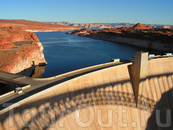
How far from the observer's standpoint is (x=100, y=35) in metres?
96.6

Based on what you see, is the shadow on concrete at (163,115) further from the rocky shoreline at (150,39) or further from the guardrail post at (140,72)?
the rocky shoreline at (150,39)

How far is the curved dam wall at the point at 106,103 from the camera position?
9.10 meters

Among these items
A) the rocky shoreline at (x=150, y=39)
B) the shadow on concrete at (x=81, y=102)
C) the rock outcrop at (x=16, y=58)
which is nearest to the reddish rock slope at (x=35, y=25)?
the rocky shoreline at (x=150, y=39)

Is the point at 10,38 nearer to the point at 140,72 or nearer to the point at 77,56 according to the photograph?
the point at 77,56

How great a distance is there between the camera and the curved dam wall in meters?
9.10

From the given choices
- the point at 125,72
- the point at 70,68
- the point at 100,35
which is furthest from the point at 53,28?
the point at 125,72

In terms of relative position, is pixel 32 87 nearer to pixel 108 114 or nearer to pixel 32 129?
pixel 32 129

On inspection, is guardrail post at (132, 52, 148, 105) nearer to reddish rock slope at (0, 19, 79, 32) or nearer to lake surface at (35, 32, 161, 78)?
lake surface at (35, 32, 161, 78)

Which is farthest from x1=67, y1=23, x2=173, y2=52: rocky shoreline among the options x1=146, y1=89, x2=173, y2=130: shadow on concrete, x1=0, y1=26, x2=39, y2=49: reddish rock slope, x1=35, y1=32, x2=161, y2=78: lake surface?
x1=0, y1=26, x2=39, y2=49: reddish rock slope

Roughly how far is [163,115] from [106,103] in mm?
7277

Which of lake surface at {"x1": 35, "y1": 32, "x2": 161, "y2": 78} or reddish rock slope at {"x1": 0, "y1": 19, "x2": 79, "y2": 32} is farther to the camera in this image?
reddish rock slope at {"x1": 0, "y1": 19, "x2": 79, "y2": 32}

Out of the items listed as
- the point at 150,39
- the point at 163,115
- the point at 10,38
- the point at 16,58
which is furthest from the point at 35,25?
the point at 163,115

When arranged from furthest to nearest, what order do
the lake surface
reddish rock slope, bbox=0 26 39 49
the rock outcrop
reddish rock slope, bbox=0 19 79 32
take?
1. reddish rock slope, bbox=0 19 79 32
2. reddish rock slope, bbox=0 26 39 49
3. the lake surface
4. the rock outcrop

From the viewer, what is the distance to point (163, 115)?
15.5 m
